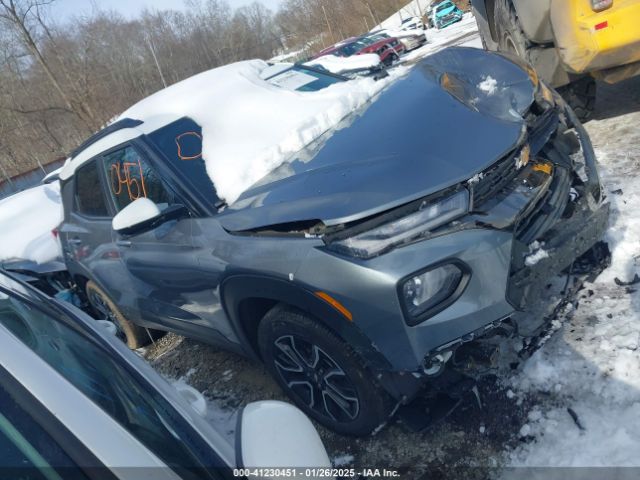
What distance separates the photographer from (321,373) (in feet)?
7.61

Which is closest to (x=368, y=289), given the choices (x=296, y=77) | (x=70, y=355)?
(x=70, y=355)

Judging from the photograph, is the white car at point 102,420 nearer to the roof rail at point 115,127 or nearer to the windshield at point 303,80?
the roof rail at point 115,127

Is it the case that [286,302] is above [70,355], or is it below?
below

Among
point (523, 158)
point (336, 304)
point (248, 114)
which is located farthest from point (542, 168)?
point (248, 114)

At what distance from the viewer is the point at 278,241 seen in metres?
2.15

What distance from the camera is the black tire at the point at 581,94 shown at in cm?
451

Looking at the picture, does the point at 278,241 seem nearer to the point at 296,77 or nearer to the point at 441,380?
the point at 441,380

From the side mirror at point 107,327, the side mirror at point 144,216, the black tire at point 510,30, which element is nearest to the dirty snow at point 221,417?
the side mirror at point 107,327

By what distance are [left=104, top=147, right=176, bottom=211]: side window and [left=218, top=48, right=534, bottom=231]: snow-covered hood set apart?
1.98ft

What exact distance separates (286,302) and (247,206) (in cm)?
50

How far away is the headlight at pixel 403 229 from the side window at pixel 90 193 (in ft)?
7.26

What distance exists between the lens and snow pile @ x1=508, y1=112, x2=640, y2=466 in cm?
195

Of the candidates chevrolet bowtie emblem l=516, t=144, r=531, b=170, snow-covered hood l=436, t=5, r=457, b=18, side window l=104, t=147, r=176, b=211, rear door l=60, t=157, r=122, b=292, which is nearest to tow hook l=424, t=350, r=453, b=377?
chevrolet bowtie emblem l=516, t=144, r=531, b=170

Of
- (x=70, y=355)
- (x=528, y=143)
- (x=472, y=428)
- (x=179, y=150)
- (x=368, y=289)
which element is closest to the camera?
(x=70, y=355)
